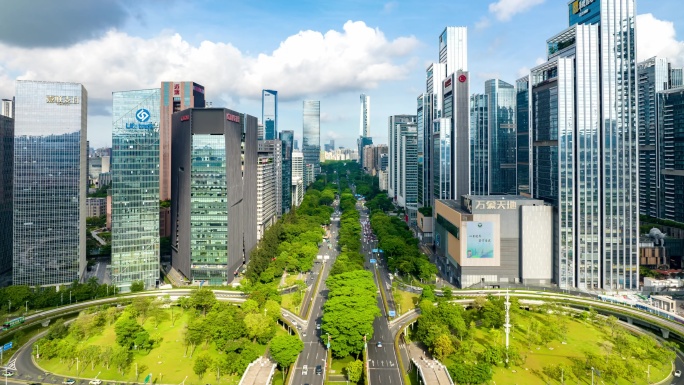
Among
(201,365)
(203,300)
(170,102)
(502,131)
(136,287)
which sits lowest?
(201,365)

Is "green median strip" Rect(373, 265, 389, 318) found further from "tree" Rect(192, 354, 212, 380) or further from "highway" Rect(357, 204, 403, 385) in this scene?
"tree" Rect(192, 354, 212, 380)

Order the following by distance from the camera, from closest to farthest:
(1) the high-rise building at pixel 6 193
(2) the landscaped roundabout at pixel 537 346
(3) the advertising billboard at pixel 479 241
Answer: (2) the landscaped roundabout at pixel 537 346 < (3) the advertising billboard at pixel 479 241 < (1) the high-rise building at pixel 6 193

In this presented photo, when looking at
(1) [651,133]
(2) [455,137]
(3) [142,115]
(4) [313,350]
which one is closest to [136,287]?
(3) [142,115]

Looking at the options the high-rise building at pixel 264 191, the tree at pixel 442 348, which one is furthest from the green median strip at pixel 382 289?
the high-rise building at pixel 264 191

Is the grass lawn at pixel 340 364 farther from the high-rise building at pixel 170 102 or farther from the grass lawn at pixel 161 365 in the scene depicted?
the high-rise building at pixel 170 102

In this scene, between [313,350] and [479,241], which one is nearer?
[313,350]

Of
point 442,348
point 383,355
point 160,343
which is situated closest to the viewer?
point 442,348

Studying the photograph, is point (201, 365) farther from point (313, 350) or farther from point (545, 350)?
point (545, 350)

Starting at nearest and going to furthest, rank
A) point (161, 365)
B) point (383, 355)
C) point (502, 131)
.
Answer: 1. point (161, 365)
2. point (383, 355)
3. point (502, 131)

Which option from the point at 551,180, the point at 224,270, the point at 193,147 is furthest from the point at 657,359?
the point at 193,147
